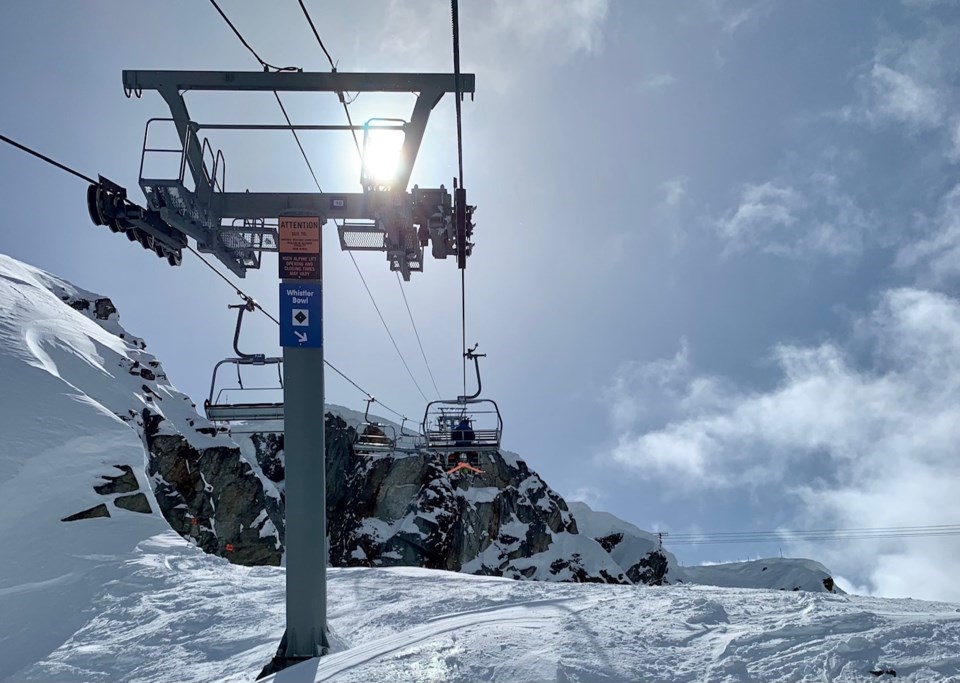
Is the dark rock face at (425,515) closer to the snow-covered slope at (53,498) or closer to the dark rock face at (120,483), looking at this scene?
the snow-covered slope at (53,498)

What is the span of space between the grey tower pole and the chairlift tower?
0.01m

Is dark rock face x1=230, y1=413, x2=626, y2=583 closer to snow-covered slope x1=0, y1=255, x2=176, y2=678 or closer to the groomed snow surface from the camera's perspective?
snow-covered slope x1=0, y1=255, x2=176, y2=678

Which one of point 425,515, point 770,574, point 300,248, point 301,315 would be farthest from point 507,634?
point 770,574

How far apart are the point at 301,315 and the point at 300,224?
1.32m

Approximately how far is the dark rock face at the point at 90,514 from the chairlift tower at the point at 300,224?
7.67 metres

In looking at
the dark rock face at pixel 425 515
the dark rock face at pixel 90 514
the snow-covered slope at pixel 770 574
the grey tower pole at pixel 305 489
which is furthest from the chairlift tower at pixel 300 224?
the snow-covered slope at pixel 770 574

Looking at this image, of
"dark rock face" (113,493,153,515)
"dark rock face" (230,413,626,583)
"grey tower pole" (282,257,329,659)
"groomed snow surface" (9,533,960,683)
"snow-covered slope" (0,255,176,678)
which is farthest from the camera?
"dark rock face" (230,413,626,583)

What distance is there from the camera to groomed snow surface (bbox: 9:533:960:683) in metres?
6.54

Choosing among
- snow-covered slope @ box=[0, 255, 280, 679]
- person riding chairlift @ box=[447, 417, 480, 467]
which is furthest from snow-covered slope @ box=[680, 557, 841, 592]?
snow-covered slope @ box=[0, 255, 280, 679]

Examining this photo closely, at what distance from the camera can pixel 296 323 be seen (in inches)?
340

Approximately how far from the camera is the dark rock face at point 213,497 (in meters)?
44.3

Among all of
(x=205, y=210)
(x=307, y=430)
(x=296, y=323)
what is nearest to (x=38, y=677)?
(x=307, y=430)

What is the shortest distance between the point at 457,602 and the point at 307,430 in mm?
3947

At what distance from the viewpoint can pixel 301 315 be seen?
8.68m
